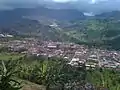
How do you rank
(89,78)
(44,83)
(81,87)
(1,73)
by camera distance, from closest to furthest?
(1,73) < (44,83) < (81,87) < (89,78)

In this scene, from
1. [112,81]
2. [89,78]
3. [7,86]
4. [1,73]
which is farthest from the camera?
[89,78]

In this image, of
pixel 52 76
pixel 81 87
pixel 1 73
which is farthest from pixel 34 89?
pixel 1 73

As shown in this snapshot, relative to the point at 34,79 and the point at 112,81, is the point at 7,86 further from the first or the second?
the point at 112,81

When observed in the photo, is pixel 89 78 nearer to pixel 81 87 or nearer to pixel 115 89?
pixel 115 89

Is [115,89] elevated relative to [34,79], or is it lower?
lower

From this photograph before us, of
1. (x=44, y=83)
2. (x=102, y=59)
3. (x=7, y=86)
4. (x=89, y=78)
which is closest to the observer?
(x=7, y=86)

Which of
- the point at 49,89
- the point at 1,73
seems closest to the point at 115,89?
the point at 49,89

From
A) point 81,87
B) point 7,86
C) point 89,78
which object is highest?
point 7,86

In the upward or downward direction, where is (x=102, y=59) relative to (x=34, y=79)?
downward

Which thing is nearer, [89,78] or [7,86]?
[7,86]
